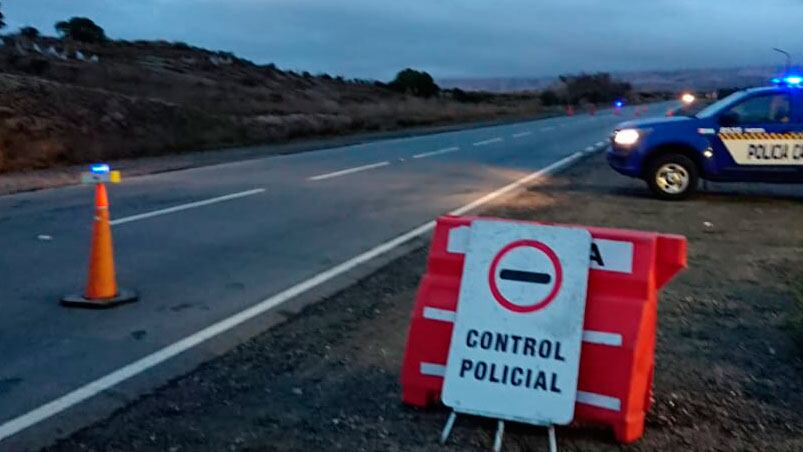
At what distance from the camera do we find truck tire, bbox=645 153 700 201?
51.6ft

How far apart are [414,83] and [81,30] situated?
2696 centimetres

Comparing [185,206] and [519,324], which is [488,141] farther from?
[519,324]

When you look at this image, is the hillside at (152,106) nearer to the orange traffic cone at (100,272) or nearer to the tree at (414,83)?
the tree at (414,83)

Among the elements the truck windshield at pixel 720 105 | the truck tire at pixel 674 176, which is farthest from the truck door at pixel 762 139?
the truck tire at pixel 674 176

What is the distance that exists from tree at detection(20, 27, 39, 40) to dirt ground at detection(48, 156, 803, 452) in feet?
185

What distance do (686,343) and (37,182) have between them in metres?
13.5

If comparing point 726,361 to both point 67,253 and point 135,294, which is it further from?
point 67,253

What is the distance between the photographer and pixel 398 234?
39.6ft

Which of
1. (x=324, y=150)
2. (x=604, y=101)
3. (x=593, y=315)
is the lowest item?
(x=604, y=101)

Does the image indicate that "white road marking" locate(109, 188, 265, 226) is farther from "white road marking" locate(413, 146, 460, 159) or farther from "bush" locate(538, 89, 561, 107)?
"bush" locate(538, 89, 561, 107)

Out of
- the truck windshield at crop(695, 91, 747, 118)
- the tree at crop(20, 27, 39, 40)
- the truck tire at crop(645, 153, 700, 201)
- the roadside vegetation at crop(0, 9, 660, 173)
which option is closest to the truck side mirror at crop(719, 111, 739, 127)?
the truck windshield at crop(695, 91, 747, 118)

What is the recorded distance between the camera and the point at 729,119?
1542 cm

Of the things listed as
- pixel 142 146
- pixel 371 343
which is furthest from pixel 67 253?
pixel 142 146

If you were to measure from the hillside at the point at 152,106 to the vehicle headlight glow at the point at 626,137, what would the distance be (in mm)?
11830
